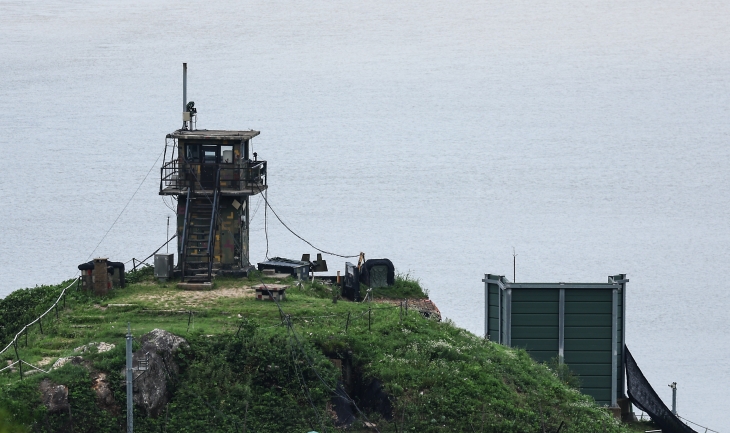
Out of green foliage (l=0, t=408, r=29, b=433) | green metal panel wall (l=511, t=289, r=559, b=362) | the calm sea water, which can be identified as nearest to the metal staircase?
green metal panel wall (l=511, t=289, r=559, b=362)

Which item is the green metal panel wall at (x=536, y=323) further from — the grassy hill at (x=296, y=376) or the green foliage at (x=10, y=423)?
the green foliage at (x=10, y=423)

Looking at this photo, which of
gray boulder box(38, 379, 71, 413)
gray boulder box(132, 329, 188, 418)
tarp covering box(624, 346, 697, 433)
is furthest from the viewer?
tarp covering box(624, 346, 697, 433)

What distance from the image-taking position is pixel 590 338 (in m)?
49.9

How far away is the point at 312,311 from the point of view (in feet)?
149

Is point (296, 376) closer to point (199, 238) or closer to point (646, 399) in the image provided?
point (199, 238)

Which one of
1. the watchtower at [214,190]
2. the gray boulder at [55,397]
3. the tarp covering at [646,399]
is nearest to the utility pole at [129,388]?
the gray boulder at [55,397]

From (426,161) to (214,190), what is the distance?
317 ft

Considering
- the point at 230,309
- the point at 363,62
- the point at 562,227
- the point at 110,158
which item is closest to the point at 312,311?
the point at 230,309

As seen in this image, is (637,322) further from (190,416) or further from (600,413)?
(190,416)

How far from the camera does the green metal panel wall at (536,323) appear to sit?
→ 49156 mm

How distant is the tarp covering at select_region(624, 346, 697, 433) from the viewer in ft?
163

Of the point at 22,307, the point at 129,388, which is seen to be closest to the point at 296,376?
the point at 129,388

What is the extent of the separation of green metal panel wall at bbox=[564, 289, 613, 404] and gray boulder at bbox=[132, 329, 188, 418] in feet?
49.2

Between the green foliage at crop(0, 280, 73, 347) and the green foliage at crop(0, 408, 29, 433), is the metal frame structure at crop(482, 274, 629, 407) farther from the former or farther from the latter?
the green foliage at crop(0, 408, 29, 433)
